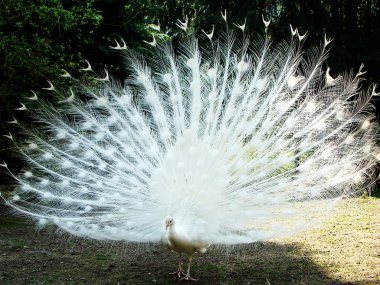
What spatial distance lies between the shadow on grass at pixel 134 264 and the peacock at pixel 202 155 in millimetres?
501

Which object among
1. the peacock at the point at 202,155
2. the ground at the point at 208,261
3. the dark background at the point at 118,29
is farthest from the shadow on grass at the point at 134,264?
the dark background at the point at 118,29

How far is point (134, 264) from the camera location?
6.29 m

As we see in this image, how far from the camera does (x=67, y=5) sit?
1008cm

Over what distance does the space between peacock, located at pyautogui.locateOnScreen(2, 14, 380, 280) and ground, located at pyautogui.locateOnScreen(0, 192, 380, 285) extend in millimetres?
521

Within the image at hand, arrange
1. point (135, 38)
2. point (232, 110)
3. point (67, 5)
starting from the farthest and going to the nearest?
point (135, 38) < point (67, 5) < point (232, 110)

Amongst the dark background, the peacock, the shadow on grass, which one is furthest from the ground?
the dark background

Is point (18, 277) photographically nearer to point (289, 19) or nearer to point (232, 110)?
point (232, 110)

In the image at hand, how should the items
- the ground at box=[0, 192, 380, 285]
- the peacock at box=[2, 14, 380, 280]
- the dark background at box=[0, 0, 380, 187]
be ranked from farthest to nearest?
the dark background at box=[0, 0, 380, 187] < the ground at box=[0, 192, 380, 285] < the peacock at box=[2, 14, 380, 280]

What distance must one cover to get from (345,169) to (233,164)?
118 cm

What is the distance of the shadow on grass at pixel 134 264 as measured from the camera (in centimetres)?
566

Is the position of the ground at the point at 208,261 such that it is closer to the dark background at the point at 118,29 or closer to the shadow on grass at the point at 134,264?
the shadow on grass at the point at 134,264

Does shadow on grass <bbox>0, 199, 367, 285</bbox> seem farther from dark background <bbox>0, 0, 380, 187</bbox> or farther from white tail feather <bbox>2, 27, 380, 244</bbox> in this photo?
dark background <bbox>0, 0, 380, 187</bbox>

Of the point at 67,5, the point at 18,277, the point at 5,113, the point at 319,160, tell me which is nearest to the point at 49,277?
the point at 18,277

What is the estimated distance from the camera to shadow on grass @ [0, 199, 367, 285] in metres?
5.66
